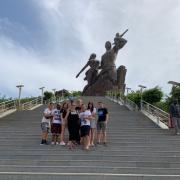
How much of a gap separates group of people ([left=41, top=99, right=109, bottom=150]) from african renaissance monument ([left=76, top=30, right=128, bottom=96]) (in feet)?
115

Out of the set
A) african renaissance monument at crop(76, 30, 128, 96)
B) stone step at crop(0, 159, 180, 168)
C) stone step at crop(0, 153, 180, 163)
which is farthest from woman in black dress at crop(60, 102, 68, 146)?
african renaissance monument at crop(76, 30, 128, 96)

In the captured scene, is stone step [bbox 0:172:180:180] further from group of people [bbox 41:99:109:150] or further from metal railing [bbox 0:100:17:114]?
metal railing [bbox 0:100:17:114]

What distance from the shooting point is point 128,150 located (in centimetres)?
1528

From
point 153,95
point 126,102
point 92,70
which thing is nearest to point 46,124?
point 126,102

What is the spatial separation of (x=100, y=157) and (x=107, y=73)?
37.6 metres

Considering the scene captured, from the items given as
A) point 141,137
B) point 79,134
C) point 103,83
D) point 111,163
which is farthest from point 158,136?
point 103,83

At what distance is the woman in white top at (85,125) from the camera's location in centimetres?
1519

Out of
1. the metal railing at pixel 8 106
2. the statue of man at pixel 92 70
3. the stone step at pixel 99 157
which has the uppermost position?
the statue of man at pixel 92 70

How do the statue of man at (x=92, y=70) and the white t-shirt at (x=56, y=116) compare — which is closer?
the white t-shirt at (x=56, y=116)

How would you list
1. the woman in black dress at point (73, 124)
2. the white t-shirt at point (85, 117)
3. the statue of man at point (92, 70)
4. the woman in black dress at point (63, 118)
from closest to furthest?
the white t-shirt at point (85, 117)
the woman in black dress at point (73, 124)
the woman in black dress at point (63, 118)
the statue of man at point (92, 70)

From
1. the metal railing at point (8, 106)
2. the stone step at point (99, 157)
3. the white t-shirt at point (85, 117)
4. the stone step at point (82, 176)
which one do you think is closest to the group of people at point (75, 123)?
the white t-shirt at point (85, 117)

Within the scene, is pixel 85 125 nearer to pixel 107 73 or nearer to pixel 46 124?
pixel 46 124

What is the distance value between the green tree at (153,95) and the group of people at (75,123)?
16.9m

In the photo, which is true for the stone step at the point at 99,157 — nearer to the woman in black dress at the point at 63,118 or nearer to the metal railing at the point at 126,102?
the woman in black dress at the point at 63,118
